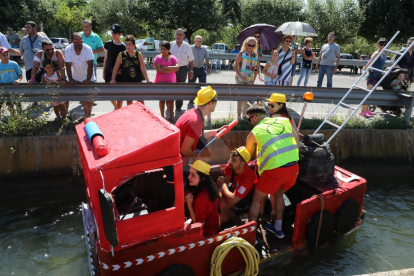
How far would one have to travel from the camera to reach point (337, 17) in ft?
91.0

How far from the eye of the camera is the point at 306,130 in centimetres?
690

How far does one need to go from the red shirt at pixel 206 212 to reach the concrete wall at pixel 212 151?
2.56ft

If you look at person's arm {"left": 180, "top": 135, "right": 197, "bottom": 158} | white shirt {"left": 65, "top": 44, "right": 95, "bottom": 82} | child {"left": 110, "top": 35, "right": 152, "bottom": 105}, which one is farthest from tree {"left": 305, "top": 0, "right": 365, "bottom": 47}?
person's arm {"left": 180, "top": 135, "right": 197, "bottom": 158}

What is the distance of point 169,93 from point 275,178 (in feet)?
10.3

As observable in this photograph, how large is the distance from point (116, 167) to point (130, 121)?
78 centimetres

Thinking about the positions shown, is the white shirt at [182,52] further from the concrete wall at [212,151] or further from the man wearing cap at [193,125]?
the man wearing cap at [193,125]

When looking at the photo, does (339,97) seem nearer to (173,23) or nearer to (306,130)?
(306,130)

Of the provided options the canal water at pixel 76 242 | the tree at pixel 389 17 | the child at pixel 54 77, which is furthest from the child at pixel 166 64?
the tree at pixel 389 17

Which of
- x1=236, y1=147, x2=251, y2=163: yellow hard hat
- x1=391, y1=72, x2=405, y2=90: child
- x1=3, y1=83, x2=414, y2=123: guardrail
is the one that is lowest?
x1=236, y1=147, x2=251, y2=163: yellow hard hat

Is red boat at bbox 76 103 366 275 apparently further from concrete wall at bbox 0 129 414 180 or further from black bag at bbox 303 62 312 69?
black bag at bbox 303 62 312 69

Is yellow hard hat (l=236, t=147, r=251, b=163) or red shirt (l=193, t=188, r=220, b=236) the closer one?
red shirt (l=193, t=188, r=220, b=236)

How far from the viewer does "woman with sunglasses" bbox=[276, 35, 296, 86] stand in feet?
27.3

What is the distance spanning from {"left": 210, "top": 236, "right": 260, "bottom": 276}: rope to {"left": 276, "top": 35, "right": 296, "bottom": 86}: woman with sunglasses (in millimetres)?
5662

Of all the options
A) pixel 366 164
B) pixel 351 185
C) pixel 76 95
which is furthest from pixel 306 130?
pixel 76 95
